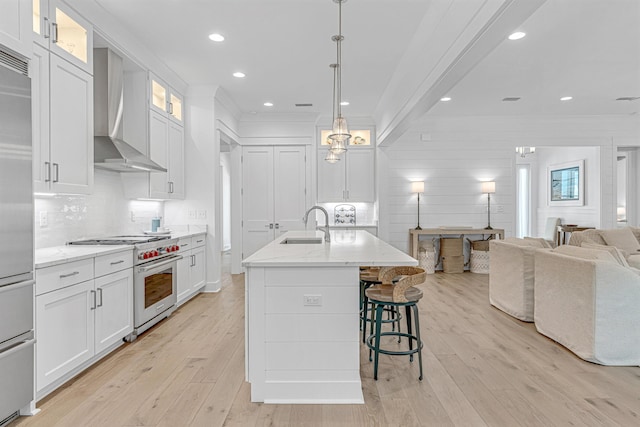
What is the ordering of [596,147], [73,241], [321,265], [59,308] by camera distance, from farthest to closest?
[596,147]
[73,241]
[59,308]
[321,265]

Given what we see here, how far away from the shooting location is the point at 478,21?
2.29 m

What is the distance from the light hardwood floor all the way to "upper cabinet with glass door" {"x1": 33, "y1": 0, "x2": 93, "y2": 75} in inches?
93.5

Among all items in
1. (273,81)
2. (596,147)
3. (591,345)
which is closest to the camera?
(591,345)

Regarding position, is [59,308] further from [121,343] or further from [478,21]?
[478,21]

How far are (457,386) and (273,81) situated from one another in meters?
4.20

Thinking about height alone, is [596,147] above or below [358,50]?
below

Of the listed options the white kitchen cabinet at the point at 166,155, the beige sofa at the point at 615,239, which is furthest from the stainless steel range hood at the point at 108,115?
the beige sofa at the point at 615,239

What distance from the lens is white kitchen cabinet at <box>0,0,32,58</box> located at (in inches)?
80.1

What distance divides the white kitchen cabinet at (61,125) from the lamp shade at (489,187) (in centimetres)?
609

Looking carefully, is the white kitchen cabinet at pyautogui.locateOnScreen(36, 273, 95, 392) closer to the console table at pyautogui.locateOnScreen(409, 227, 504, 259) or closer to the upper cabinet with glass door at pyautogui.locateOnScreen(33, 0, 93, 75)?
the upper cabinet with glass door at pyautogui.locateOnScreen(33, 0, 93, 75)

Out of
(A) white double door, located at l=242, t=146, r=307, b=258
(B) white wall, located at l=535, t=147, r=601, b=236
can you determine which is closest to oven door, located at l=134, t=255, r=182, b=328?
(A) white double door, located at l=242, t=146, r=307, b=258

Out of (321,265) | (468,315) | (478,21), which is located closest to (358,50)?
(478,21)

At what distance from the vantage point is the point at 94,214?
12.2ft

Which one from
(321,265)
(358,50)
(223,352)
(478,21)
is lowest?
(223,352)
